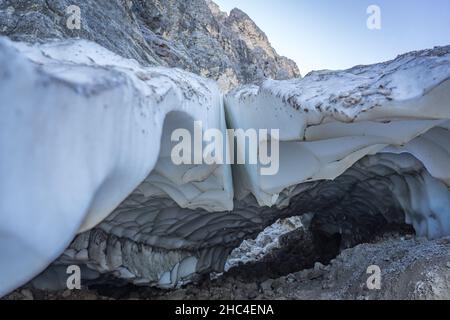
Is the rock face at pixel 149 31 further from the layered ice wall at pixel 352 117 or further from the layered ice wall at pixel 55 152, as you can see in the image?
the layered ice wall at pixel 352 117

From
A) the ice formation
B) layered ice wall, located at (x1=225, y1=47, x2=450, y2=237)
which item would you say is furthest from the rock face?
layered ice wall, located at (x1=225, y1=47, x2=450, y2=237)

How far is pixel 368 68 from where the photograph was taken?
2.34 meters

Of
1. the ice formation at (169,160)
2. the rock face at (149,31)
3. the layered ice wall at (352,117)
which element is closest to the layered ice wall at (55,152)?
the ice formation at (169,160)

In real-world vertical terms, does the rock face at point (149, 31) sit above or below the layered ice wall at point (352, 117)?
above

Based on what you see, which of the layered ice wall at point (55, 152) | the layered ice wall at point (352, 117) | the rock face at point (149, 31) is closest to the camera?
the layered ice wall at point (55, 152)

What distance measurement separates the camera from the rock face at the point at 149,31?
281 cm

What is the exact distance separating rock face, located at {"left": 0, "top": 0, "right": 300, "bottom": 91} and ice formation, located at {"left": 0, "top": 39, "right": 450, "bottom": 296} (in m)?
0.80

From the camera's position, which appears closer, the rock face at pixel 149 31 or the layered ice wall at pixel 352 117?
the layered ice wall at pixel 352 117

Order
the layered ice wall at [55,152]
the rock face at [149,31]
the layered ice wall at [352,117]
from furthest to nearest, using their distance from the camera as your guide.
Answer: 1. the rock face at [149,31]
2. the layered ice wall at [352,117]
3. the layered ice wall at [55,152]

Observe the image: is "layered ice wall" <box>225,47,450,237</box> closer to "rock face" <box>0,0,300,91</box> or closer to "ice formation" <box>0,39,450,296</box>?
"ice formation" <box>0,39,450,296</box>

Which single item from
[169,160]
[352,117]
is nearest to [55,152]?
[169,160]

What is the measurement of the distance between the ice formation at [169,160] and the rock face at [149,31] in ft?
2.61
